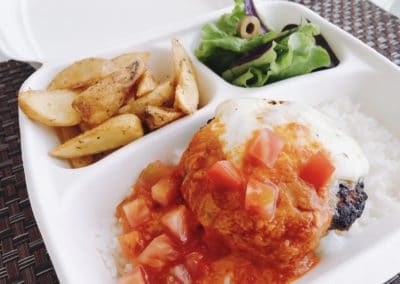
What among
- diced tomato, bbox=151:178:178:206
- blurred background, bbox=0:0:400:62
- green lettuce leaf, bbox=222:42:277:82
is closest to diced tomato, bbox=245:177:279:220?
diced tomato, bbox=151:178:178:206

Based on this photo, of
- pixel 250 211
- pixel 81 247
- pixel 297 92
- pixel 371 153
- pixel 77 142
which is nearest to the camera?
pixel 250 211

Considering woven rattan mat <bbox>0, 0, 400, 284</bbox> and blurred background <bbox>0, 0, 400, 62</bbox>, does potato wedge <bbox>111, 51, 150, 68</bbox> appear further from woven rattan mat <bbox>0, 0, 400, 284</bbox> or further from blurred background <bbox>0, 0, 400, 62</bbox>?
woven rattan mat <bbox>0, 0, 400, 284</bbox>

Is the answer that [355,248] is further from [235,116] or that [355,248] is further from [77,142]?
[77,142]

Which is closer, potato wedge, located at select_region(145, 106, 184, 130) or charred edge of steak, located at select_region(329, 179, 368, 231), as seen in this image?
charred edge of steak, located at select_region(329, 179, 368, 231)

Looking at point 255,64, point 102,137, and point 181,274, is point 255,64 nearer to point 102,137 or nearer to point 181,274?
point 102,137

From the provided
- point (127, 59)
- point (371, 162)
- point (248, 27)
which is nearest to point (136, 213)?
point (127, 59)

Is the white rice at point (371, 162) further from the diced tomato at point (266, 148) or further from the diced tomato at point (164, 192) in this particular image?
the diced tomato at point (164, 192)

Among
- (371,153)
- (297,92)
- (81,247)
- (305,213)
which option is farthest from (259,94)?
(81,247)
